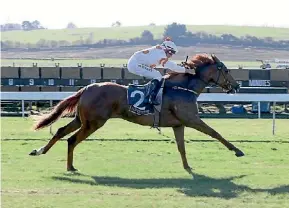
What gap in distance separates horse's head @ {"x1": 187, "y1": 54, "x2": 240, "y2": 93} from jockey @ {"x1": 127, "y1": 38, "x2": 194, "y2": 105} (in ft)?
0.66

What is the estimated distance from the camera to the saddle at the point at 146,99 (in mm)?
→ 10289

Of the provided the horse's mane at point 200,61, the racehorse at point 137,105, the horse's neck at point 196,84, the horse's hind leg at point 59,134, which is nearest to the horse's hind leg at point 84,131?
the racehorse at point 137,105

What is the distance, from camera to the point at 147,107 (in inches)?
407

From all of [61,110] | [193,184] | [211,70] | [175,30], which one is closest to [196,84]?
[211,70]

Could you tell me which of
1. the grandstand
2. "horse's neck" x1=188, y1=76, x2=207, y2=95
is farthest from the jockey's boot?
the grandstand

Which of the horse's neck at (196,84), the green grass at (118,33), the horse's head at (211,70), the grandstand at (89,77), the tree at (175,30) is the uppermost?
the horse's head at (211,70)

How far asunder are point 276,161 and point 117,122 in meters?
9.05

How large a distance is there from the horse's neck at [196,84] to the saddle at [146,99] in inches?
18.4

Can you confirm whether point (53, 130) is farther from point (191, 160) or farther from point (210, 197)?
point (210, 197)

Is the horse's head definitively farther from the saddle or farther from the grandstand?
the grandstand

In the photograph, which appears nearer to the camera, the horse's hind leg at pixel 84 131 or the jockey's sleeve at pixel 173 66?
the horse's hind leg at pixel 84 131

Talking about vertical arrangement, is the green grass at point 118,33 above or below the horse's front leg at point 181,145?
below

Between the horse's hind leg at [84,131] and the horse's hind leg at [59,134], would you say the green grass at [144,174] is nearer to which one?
the horse's hind leg at [59,134]

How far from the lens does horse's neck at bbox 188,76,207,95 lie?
1059cm
